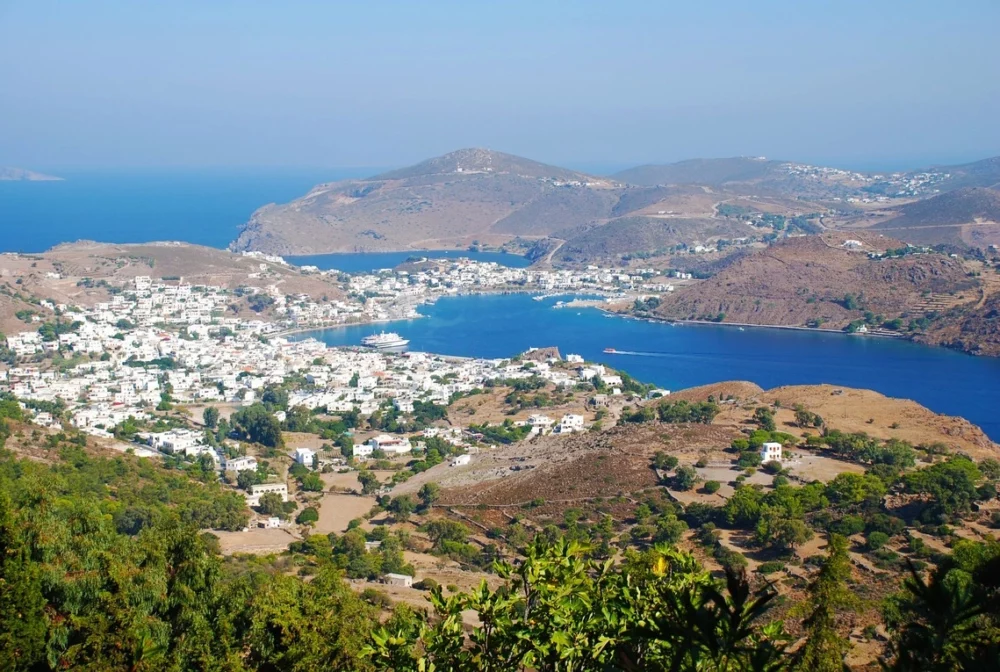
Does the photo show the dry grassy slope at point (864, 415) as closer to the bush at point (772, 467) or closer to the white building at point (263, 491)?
the bush at point (772, 467)

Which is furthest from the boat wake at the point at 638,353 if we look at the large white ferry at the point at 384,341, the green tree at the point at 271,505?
the green tree at the point at 271,505

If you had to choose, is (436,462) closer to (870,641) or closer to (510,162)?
(870,641)

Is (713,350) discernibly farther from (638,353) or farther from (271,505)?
(271,505)

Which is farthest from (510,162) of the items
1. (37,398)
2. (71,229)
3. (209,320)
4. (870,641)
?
(870,641)

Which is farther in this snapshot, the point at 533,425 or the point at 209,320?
the point at 209,320

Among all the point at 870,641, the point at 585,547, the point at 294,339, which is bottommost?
the point at 294,339

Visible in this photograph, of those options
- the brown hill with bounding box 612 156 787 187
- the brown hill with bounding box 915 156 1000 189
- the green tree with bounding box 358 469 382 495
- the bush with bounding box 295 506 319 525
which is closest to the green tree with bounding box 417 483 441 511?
the green tree with bounding box 358 469 382 495

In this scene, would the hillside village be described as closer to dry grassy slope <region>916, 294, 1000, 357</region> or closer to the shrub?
the shrub
